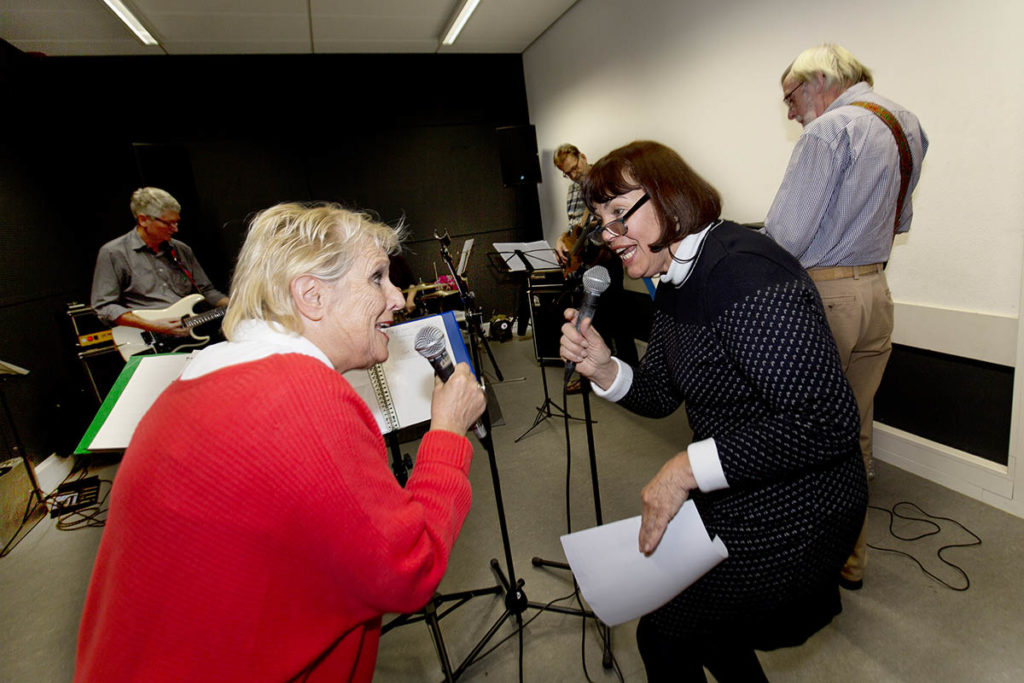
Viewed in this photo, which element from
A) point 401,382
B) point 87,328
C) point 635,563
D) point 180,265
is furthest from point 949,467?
point 87,328

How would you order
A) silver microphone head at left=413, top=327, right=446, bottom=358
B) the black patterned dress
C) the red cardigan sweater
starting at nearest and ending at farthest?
the red cardigan sweater < the black patterned dress < silver microphone head at left=413, top=327, right=446, bottom=358

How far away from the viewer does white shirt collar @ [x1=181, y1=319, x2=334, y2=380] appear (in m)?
Result: 0.74

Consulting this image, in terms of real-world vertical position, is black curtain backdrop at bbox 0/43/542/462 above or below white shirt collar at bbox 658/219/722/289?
above

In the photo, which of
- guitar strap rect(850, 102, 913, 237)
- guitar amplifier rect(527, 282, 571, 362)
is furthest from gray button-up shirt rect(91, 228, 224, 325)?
guitar strap rect(850, 102, 913, 237)

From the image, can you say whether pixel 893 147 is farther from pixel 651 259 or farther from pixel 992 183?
pixel 651 259

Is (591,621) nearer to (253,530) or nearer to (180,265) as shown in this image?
(253,530)

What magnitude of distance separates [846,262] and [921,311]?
86 centimetres

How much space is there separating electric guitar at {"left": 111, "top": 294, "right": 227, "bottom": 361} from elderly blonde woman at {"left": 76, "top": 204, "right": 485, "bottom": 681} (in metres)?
3.06

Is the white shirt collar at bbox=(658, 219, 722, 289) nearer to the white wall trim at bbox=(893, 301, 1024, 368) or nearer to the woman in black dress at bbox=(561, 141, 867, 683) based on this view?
the woman in black dress at bbox=(561, 141, 867, 683)

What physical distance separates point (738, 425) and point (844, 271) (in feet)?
3.82

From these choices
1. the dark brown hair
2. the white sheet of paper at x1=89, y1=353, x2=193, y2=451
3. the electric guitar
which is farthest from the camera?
the electric guitar

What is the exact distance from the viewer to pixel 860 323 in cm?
179

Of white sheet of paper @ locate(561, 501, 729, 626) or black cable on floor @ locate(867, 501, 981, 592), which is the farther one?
black cable on floor @ locate(867, 501, 981, 592)

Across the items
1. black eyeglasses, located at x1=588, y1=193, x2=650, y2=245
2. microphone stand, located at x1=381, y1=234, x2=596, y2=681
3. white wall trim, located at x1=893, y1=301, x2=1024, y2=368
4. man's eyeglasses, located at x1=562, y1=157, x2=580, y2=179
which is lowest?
microphone stand, located at x1=381, y1=234, x2=596, y2=681
